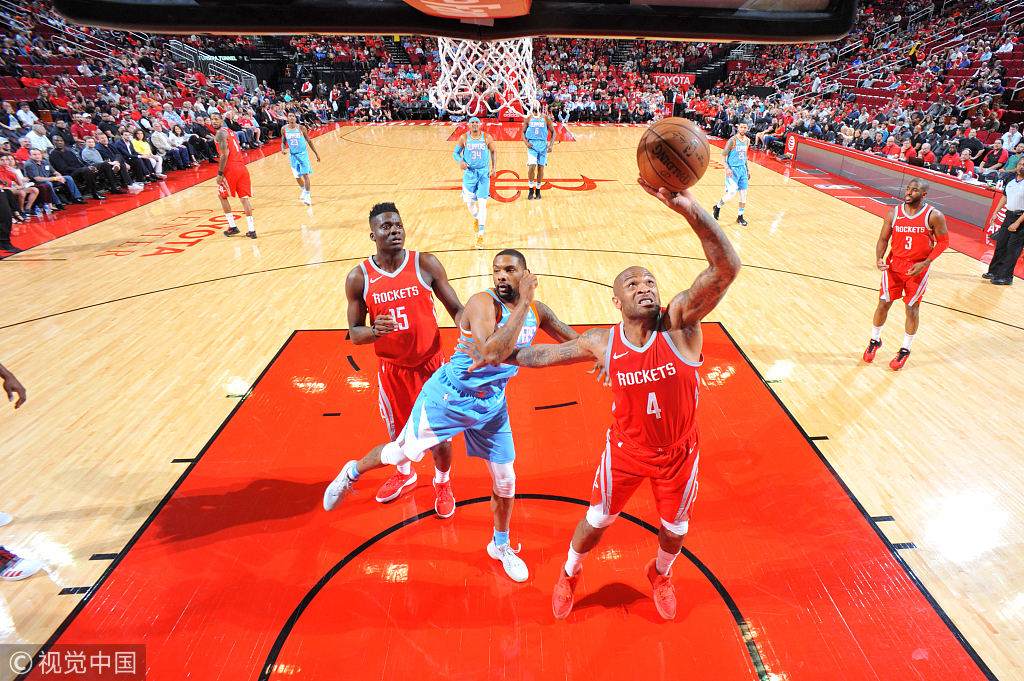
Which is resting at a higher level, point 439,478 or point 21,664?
point 439,478

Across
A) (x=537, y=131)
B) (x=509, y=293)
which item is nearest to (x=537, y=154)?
(x=537, y=131)

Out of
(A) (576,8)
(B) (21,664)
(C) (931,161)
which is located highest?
(A) (576,8)

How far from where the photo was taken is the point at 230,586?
344 cm

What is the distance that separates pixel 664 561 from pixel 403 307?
222cm

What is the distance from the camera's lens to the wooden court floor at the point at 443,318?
382 cm

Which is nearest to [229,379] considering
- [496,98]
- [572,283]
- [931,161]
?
[572,283]

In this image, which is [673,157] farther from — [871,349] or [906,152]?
[906,152]

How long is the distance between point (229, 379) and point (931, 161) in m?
15.6

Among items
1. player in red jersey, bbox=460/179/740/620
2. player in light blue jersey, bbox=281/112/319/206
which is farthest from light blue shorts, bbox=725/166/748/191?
player in red jersey, bbox=460/179/740/620

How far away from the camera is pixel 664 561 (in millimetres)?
3180

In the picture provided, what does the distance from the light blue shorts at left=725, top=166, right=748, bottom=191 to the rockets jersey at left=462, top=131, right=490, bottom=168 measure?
→ 481 centimetres

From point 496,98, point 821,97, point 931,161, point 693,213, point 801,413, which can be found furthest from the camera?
point 496,98

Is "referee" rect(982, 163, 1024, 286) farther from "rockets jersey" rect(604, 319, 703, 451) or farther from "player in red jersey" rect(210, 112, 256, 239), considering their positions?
"player in red jersey" rect(210, 112, 256, 239)

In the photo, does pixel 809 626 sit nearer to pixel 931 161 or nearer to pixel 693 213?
pixel 693 213
